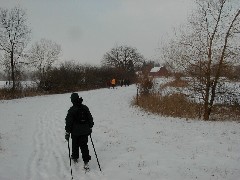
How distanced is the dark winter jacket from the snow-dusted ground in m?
1.01

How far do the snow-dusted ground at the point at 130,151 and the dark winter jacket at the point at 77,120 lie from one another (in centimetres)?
101

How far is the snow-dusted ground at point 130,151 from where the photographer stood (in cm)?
824

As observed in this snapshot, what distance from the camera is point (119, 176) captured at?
26.3 feet

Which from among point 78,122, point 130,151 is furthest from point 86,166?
point 130,151

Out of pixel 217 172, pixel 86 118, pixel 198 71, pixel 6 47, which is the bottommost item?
pixel 217 172

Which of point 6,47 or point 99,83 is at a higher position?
point 6,47

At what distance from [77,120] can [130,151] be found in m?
2.63

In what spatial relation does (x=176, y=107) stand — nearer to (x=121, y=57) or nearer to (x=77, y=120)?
(x=77, y=120)

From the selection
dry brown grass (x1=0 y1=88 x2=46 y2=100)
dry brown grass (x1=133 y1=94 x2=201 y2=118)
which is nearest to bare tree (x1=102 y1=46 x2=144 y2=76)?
dry brown grass (x1=0 y1=88 x2=46 y2=100)

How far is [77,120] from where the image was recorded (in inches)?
343

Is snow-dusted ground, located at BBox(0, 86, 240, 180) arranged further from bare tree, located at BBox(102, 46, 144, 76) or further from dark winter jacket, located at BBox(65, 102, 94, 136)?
bare tree, located at BBox(102, 46, 144, 76)

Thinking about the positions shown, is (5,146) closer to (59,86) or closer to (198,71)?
(198,71)

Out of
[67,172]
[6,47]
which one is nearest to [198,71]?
[67,172]

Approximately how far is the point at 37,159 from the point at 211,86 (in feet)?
41.3
